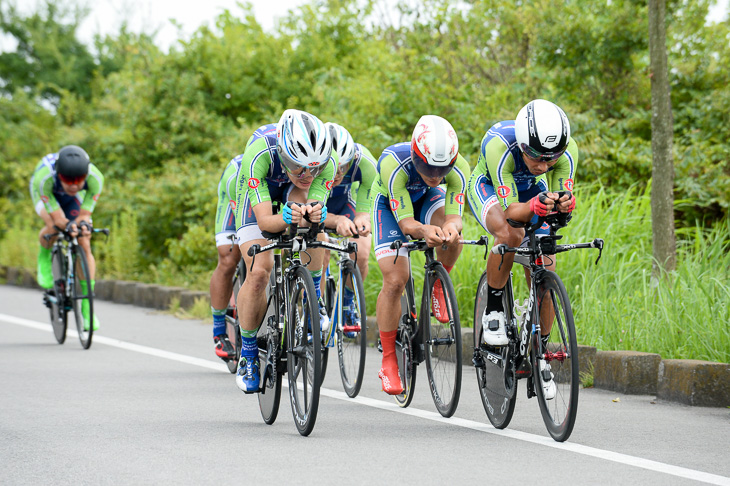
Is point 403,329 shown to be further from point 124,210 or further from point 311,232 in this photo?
point 124,210

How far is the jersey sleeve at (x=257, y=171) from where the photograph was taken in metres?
6.72

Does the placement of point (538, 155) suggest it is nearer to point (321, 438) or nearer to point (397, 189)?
point (397, 189)

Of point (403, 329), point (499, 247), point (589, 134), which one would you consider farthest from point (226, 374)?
point (589, 134)

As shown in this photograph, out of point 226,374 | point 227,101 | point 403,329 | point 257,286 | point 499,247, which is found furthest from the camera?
point 227,101

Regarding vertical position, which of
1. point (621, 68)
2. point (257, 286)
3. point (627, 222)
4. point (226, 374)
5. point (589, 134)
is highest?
point (621, 68)

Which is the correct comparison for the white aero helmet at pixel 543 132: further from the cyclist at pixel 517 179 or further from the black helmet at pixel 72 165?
the black helmet at pixel 72 165

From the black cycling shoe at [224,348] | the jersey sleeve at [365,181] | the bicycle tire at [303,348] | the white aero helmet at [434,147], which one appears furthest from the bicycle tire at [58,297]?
the white aero helmet at [434,147]

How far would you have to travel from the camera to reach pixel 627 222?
11070mm

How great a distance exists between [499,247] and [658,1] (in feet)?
14.0

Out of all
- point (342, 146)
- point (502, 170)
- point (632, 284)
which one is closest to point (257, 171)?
point (342, 146)

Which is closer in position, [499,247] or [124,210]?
[499,247]

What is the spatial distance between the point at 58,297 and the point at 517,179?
20.5 feet

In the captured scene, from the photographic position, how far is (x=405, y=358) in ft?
24.2

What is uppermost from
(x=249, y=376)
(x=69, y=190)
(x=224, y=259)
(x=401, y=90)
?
(x=401, y=90)
